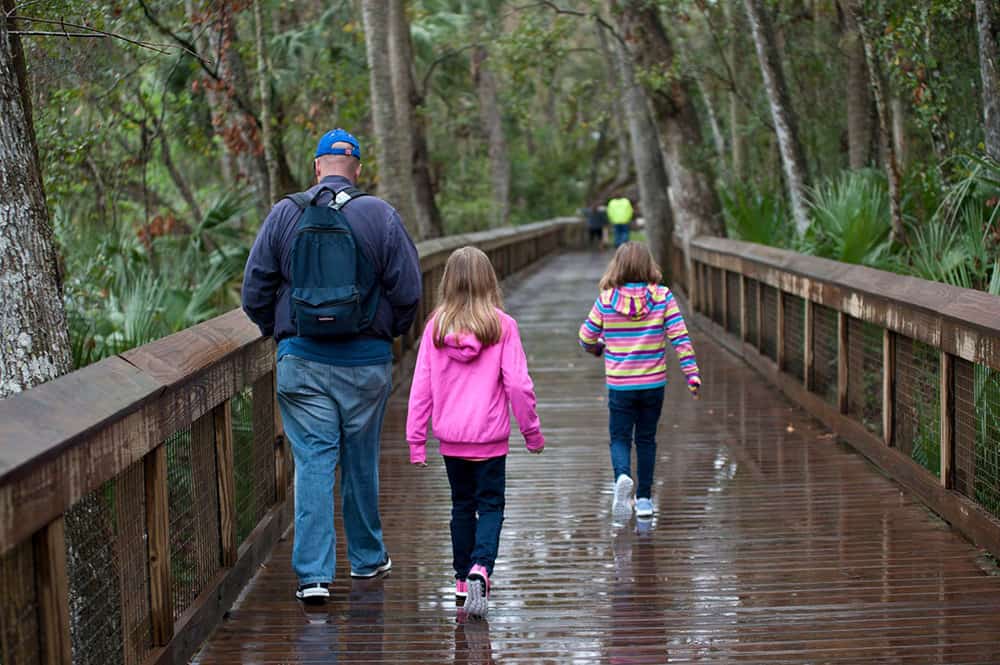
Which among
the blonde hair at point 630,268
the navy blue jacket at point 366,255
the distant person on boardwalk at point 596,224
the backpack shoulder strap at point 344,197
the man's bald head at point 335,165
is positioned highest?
the man's bald head at point 335,165

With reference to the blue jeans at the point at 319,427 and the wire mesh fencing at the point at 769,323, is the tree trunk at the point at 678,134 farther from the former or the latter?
the blue jeans at the point at 319,427

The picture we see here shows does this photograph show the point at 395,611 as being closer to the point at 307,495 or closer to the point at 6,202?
the point at 307,495

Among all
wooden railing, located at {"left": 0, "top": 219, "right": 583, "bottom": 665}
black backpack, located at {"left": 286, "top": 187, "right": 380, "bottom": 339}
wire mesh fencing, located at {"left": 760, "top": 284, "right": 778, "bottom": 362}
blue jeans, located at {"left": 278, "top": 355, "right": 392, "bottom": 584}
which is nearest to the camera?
wooden railing, located at {"left": 0, "top": 219, "right": 583, "bottom": 665}

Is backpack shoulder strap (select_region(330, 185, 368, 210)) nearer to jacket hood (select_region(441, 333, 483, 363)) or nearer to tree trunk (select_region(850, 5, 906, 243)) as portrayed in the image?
jacket hood (select_region(441, 333, 483, 363))

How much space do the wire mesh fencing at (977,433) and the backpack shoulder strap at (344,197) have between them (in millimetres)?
2961

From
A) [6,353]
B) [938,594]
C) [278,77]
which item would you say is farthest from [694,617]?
[278,77]

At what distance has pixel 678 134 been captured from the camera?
19.0 m

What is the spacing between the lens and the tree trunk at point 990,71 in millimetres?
9047

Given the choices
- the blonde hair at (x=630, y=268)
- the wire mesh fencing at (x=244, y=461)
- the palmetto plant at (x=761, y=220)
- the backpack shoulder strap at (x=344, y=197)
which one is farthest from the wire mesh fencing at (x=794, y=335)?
the backpack shoulder strap at (x=344, y=197)

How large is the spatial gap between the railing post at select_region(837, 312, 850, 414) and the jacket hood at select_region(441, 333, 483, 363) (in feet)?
13.3

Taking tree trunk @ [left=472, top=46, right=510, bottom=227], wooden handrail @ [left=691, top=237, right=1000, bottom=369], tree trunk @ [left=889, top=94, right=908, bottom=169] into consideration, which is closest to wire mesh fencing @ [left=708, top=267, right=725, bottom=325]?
tree trunk @ [left=889, top=94, right=908, bottom=169]

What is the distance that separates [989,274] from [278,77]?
11.7 metres

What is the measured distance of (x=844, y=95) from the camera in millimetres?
20156

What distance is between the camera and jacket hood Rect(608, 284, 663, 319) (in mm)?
6996
